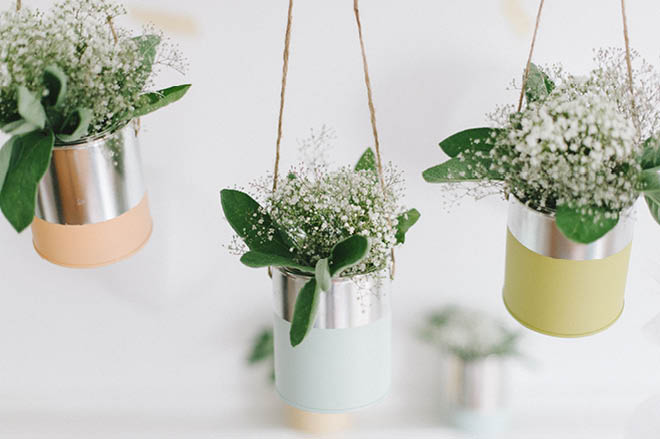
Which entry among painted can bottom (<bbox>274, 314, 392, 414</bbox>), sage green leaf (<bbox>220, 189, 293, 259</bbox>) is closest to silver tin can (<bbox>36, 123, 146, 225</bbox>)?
sage green leaf (<bbox>220, 189, 293, 259</bbox>)

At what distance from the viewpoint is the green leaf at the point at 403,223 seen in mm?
1639

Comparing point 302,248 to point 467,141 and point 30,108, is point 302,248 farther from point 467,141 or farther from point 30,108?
point 30,108

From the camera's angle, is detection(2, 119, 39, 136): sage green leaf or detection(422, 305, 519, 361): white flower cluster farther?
detection(422, 305, 519, 361): white flower cluster

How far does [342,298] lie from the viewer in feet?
4.90

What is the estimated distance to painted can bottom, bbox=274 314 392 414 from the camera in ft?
5.09

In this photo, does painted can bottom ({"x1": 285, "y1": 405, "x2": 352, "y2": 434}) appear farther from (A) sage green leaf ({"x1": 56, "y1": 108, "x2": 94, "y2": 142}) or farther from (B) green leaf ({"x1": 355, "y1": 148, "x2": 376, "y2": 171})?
(A) sage green leaf ({"x1": 56, "y1": 108, "x2": 94, "y2": 142})

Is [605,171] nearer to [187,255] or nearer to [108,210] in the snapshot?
[108,210]

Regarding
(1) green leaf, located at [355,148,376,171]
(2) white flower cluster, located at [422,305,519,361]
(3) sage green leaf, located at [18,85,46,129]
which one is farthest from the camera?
(2) white flower cluster, located at [422,305,519,361]

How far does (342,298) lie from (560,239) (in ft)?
1.43

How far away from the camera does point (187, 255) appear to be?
8.05 feet

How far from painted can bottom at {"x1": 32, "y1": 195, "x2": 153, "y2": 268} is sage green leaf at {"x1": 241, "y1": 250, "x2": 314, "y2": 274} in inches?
14.3

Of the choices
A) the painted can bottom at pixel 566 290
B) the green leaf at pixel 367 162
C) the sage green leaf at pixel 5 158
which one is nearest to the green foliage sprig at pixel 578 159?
the painted can bottom at pixel 566 290

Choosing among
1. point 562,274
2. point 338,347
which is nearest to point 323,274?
point 338,347

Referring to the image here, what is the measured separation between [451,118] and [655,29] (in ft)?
1.98
